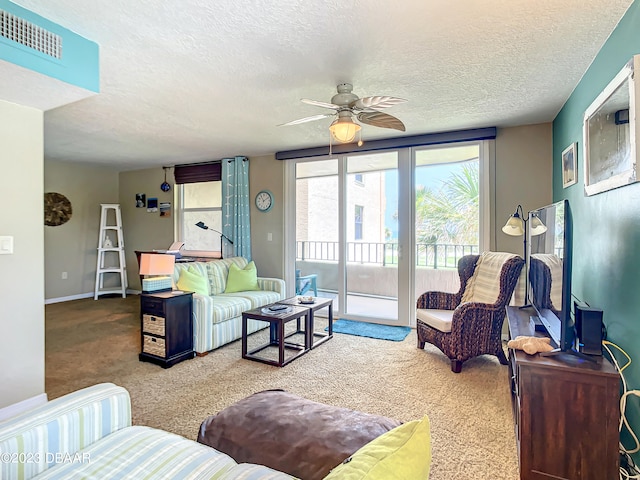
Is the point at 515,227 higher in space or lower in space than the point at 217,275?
higher

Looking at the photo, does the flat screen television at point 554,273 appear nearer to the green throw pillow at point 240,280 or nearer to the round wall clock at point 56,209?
the green throw pillow at point 240,280

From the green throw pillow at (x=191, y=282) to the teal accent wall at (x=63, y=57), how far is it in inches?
79.2

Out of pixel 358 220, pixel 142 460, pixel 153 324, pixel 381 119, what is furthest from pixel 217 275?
pixel 142 460

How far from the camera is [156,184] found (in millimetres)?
6418

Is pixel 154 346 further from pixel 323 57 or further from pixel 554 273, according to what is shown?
pixel 554 273

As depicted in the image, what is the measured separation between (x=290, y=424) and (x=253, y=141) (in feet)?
12.2

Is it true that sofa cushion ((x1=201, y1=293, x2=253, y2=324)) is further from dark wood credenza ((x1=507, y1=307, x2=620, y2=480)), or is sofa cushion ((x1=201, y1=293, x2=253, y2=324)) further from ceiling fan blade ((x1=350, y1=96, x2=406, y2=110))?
dark wood credenza ((x1=507, y1=307, x2=620, y2=480))

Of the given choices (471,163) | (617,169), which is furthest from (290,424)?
(471,163)

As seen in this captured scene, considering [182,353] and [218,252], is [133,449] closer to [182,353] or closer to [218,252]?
[182,353]

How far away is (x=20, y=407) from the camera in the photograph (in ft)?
7.47

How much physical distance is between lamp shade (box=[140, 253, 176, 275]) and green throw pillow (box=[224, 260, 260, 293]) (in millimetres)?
1050

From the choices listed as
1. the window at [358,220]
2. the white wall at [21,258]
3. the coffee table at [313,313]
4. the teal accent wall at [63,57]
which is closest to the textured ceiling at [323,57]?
the teal accent wall at [63,57]

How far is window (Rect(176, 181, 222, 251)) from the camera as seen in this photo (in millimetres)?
6062

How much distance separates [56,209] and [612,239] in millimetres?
7346
